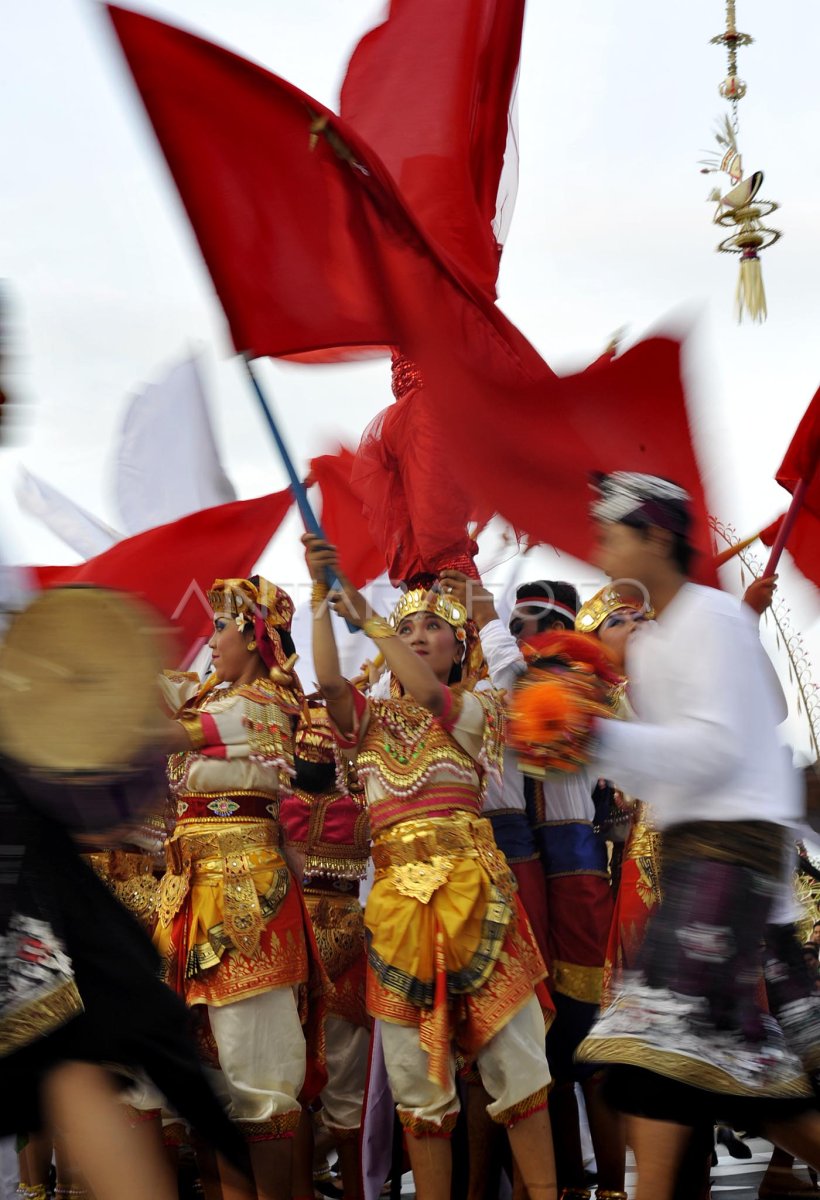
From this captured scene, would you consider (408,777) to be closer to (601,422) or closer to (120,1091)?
(601,422)

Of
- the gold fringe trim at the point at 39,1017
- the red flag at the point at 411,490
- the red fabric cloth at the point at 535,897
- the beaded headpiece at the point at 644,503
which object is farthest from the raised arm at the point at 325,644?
the gold fringe trim at the point at 39,1017

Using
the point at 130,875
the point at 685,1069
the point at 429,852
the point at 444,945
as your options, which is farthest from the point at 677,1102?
the point at 130,875

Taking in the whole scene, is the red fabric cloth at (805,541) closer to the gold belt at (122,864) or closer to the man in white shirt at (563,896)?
the man in white shirt at (563,896)

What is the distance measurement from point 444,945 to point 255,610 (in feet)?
4.63

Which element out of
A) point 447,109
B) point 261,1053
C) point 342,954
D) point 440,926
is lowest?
point 261,1053

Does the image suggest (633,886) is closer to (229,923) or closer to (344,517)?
(229,923)

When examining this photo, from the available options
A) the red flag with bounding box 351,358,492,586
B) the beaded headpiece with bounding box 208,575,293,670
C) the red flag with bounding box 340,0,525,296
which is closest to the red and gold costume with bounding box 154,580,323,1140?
the beaded headpiece with bounding box 208,575,293,670

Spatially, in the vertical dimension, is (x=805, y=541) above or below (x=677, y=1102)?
above

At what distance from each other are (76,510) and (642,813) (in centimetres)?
418

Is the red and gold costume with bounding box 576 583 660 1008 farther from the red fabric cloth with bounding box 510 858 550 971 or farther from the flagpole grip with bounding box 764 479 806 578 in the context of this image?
the flagpole grip with bounding box 764 479 806 578

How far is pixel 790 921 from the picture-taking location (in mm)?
3357

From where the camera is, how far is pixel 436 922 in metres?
4.82

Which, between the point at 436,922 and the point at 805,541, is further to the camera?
the point at 805,541

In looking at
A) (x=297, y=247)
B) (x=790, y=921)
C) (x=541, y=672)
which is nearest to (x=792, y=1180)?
(x=790, y=921)
